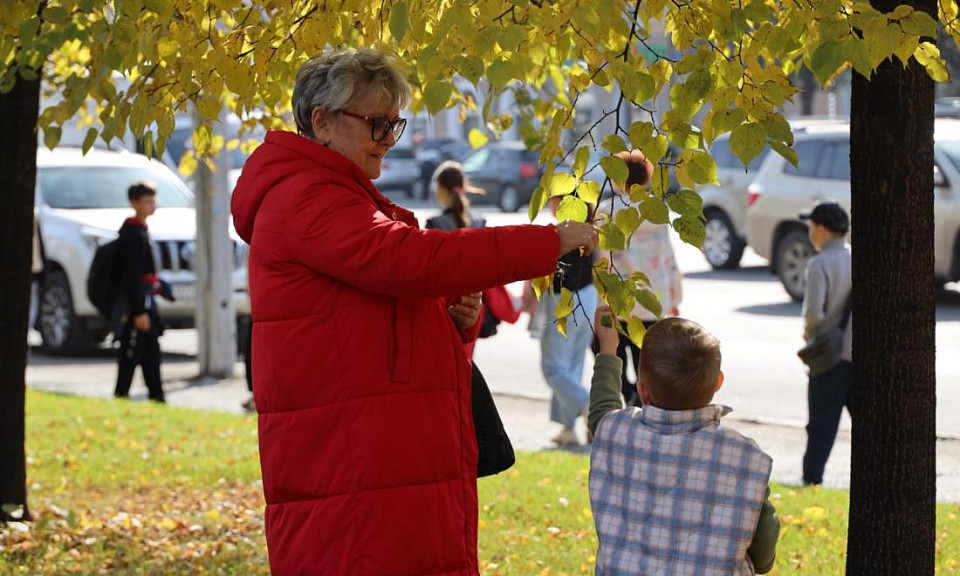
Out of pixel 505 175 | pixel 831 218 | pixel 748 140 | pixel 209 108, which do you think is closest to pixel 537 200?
pixel 748 140

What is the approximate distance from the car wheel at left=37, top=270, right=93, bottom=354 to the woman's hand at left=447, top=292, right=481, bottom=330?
37.3 feet

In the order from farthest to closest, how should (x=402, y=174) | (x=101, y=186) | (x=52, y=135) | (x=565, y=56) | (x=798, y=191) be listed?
1. (x=402, y=174)
2. (x=798, y=191)
3. (x=101, y=186)
4. (x=52, y=135)
5. (x=565, y=56)

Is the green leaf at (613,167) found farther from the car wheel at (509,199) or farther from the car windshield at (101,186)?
the car wheel at (509,199)

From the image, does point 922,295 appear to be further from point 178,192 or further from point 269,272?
point 178,192

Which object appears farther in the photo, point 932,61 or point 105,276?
point 105,276

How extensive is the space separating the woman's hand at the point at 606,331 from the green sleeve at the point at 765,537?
597mm

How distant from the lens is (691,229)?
Answer: 3559mm

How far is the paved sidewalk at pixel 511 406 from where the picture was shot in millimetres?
8148

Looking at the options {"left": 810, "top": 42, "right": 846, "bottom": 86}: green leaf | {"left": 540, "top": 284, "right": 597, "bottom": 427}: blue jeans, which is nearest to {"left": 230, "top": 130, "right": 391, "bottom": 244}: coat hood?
{"left": 810, "top": 42, "right": 846, "bottom": 86}: green leaf

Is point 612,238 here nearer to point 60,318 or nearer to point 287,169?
point 287,169

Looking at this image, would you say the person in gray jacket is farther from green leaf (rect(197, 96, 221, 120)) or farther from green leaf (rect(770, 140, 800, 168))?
green leaf (rect(770, 140, 800, 168))

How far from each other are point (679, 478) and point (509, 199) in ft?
105

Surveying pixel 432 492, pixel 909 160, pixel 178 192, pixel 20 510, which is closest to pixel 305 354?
pixel 432 492

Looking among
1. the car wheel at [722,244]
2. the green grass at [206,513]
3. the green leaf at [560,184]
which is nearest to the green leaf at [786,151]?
the green leaf at [560,184]
